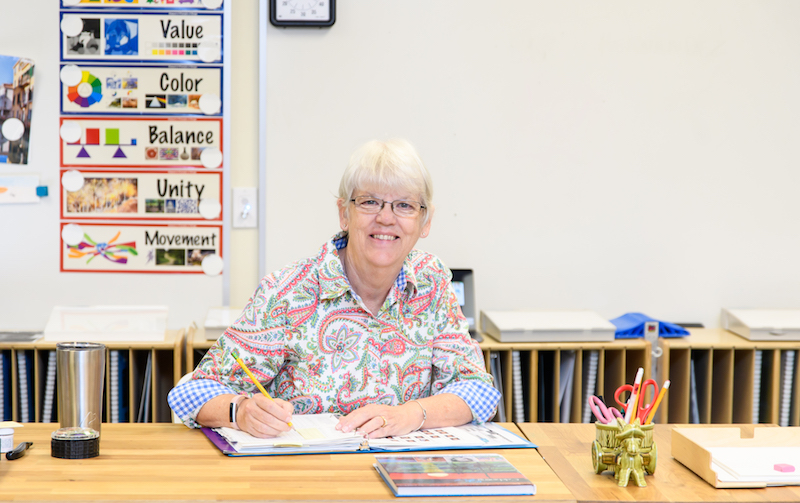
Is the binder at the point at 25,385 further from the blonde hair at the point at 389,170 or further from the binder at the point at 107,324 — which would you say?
the blonde hair at the point at 389,170

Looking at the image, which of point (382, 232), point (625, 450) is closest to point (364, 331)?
point (382, 232)

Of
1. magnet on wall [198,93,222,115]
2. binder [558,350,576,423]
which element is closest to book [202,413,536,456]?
binder [558,350,576,423]

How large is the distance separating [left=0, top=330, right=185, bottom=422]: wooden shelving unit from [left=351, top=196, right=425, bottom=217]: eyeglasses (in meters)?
0.97

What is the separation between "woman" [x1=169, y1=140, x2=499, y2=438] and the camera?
1.55m

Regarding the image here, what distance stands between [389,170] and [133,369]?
118 centimetres

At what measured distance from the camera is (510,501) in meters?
1.12

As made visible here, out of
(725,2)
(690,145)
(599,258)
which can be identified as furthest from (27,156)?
(725,2)

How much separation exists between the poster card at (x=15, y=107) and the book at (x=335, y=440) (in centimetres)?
159

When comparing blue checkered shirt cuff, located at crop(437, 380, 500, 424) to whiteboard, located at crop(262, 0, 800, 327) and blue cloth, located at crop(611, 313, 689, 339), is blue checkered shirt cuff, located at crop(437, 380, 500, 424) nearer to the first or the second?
blue cloth, located at crop(611, 313, 689, 339)

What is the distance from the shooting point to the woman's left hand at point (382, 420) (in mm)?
1395

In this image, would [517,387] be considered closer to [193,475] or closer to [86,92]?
[193,475]

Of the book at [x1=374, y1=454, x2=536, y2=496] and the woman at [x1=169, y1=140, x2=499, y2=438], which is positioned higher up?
the woman at [x1=169, y1=140, x2=499, y2=438]

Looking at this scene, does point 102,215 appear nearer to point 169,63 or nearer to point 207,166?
point 207,166

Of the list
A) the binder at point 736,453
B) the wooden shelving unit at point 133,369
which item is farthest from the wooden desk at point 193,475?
the wooden shelving unit at point 133,369
